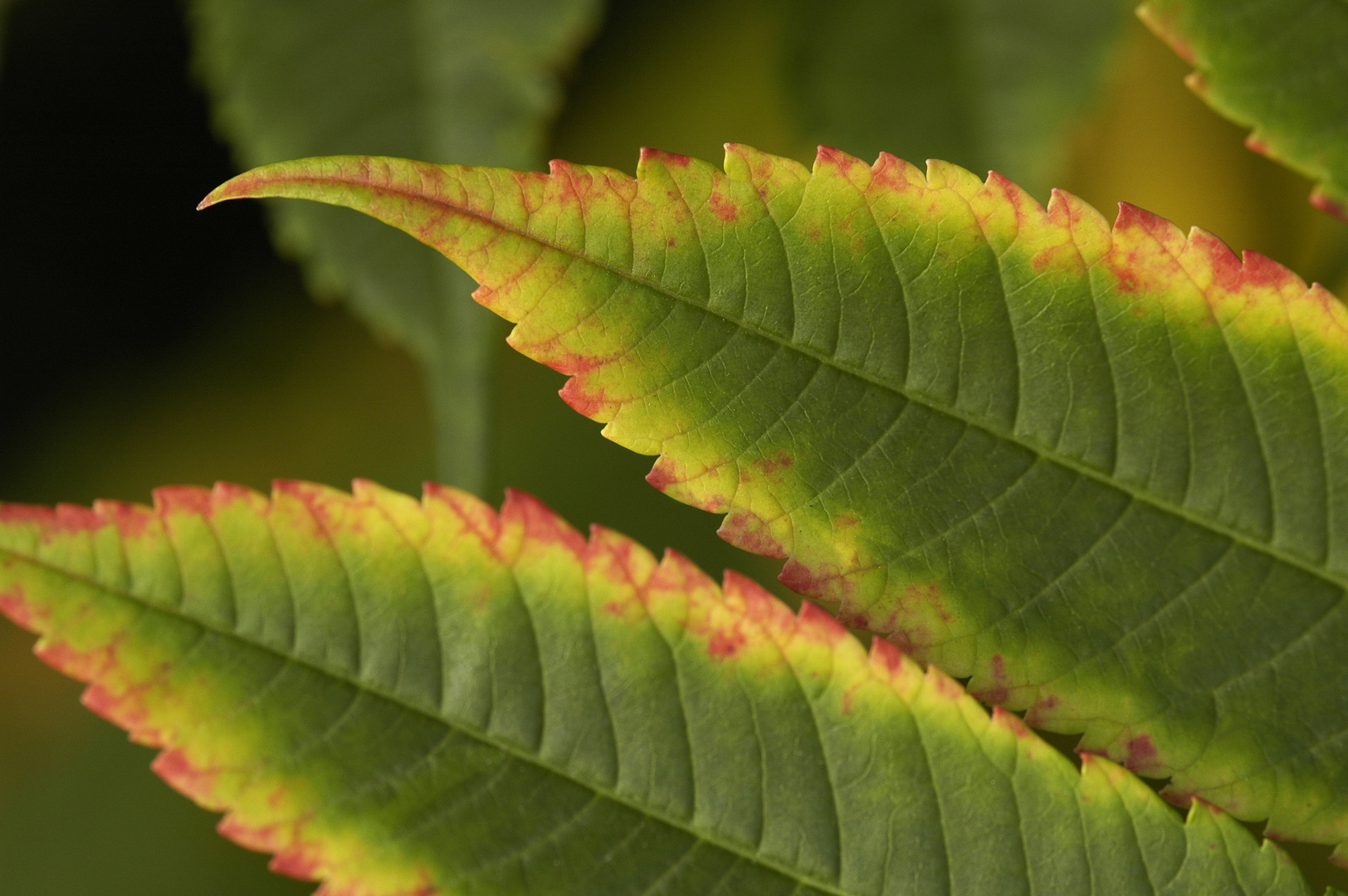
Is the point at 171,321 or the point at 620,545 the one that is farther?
the point at 171,321

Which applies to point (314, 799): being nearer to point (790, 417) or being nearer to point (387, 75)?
point (790, 417)

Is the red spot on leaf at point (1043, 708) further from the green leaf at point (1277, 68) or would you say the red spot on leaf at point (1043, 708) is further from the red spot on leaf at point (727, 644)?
the green leaf at point (1277, 68)

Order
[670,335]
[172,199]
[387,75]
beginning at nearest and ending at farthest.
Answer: [670,335], [387,75], [172,199]

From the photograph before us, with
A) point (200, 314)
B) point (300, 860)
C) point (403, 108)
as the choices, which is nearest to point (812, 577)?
point (300, 860)

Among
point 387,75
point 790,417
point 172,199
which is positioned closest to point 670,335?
point 790,417

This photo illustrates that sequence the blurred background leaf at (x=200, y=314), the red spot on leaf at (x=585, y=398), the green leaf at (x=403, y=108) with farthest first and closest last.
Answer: the blurred background leaf at (x=200, y=314)
the green leaf at (x=403, y=108)
the red spot on leaf at (x=585, y=398)

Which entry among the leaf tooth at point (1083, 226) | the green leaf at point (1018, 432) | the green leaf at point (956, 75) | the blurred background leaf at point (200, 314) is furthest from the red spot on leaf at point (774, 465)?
the blurred background leaf at point (200, 314)

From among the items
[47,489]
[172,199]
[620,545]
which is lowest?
[47,489]
